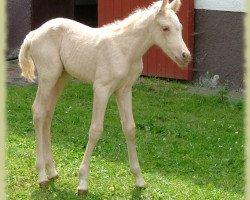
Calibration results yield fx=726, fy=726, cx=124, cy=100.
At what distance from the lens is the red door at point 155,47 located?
1195cm

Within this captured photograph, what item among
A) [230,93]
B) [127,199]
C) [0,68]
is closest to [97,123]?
[127,199]

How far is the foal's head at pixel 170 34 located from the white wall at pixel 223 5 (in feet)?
16.2

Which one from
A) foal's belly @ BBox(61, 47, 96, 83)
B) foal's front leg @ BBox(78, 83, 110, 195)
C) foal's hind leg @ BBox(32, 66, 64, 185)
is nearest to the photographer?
foal's front leg @ BBox(78, 83, 110, 195)

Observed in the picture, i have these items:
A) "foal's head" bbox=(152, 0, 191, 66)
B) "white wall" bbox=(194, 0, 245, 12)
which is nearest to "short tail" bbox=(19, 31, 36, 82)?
"foal's head" bbox=(152, 0, 191, 66)

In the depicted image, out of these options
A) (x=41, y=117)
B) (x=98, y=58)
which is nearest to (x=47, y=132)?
(x=41, y=117)

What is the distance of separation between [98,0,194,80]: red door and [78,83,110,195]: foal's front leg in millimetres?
5445

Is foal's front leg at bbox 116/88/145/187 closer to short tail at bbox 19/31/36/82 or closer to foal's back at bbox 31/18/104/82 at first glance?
foal's back at bbox 31/18/104/82

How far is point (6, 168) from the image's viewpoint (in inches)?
297

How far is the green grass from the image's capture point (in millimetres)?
7098

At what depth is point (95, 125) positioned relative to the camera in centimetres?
679

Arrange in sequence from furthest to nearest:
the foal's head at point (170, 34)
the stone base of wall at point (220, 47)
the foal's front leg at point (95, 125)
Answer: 1. the stone base of wall at point (220, 47)
2. the foal's front leg at point (95, 125)
3. the foal's head at point (170, 34)

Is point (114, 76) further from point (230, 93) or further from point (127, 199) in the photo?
point (230, 93)

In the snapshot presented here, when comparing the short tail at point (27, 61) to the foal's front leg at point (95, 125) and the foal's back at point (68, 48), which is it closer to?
the foal's back at point (68, 48)

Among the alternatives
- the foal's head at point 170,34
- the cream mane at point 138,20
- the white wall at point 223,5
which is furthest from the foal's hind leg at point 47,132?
the white wall at point 223,5
